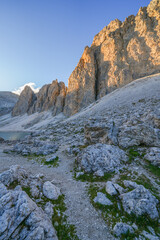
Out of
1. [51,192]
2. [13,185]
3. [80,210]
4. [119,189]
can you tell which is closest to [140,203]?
[119,189]

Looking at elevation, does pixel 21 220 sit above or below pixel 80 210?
above

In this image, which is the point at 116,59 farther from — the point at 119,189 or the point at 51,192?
the point at 51,192

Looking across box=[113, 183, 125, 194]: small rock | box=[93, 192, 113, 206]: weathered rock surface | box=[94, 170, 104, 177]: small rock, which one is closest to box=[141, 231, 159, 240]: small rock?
box=[93, 192, 113, 206]: weathered rock surface

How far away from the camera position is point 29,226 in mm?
4664

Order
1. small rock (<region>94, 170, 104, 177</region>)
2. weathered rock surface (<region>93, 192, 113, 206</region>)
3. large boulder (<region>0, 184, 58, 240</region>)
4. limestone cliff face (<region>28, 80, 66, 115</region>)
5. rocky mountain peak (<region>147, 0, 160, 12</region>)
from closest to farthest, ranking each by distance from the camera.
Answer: large boulder (<region>0, 184, 58, 240</region>) < weathered rock surface (<region>93, 192, 113, 206</region>) < small rock (<region>94, 170, 104, 177</region>) < rocky mountain peak (<region>147, 0, 160, 12</region>) < limestone cliff face (<region>28, 80, 66, 115</region>)

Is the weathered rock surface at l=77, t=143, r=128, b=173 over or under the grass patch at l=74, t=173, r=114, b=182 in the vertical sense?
over

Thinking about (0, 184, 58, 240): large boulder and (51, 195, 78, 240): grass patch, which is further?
(51, 195, 78, 240): grass patch

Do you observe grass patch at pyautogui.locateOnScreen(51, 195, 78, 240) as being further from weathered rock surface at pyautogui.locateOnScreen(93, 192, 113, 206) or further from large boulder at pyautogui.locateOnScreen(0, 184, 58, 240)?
weathered rock surface at pyautogui.locateOnScreen(93, 192, 113, 206)

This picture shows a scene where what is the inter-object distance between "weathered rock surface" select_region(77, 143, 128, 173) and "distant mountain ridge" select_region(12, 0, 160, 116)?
62976mm

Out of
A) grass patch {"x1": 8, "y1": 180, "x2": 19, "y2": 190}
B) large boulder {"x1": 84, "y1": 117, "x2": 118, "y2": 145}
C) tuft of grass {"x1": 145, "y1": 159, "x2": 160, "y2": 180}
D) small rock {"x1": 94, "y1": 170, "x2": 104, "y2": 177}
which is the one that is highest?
large boulder {"x1": 84, "y1": 117, "x2": 118, "y2": 145}

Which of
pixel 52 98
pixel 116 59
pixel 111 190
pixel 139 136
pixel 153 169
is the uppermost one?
pixel 116 59

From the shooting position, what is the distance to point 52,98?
10169cm

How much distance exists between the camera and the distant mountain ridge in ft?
208

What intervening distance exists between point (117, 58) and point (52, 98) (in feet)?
206
